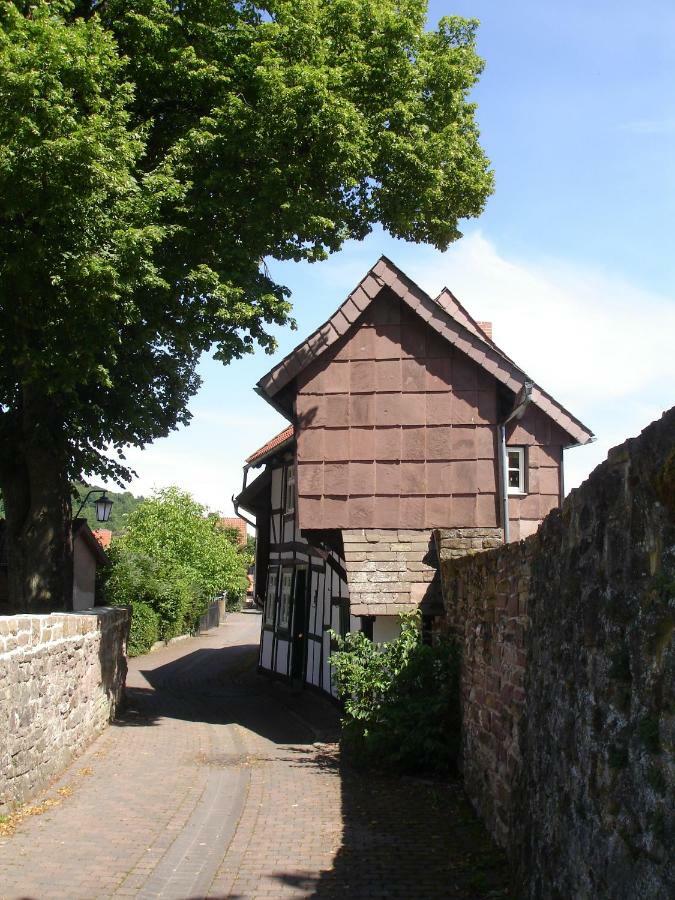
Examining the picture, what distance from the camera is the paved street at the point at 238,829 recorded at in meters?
6.59

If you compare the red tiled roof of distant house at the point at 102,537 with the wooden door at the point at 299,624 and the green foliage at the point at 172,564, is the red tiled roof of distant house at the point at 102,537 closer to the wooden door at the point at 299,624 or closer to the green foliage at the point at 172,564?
the green foliage at the point at 172,564

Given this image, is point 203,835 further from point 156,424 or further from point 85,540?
point 85,540

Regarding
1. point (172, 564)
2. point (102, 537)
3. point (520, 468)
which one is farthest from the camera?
point (102, 537)

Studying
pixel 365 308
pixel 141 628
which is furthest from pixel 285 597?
pixel 141 628

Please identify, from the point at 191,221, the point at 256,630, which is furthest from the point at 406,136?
the point at 256,630

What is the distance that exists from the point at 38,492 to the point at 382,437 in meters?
6.48

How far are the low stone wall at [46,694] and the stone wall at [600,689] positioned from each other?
182 inches

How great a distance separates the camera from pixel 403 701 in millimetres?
10531

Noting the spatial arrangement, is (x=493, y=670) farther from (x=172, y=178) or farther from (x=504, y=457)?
(x=172, y=178)

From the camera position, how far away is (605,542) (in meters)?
4.23

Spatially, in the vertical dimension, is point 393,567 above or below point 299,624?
above

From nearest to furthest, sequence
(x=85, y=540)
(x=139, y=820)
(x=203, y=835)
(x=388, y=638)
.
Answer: (x=203, y=835) < (x=139, y=820) < (x=388, y=638) < (x=85, y=540)

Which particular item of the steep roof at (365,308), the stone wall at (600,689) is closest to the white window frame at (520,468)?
the steep roof at (365,308)

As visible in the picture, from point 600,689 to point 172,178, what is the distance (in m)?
11.0
